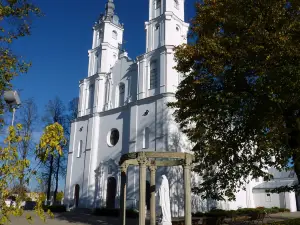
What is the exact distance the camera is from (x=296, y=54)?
1133 cm

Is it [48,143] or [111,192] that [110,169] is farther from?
[48,143]

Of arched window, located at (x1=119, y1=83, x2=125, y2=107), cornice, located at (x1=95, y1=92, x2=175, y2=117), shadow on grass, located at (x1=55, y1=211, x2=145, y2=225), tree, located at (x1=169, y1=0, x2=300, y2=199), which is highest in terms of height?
arched window, located at (x1=119, y1=83, x2=125, y2=107)

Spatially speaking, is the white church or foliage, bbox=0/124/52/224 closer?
foliage, bbox=0/124/52/224

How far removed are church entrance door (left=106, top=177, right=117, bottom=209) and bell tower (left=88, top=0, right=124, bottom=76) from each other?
1208 centimetres

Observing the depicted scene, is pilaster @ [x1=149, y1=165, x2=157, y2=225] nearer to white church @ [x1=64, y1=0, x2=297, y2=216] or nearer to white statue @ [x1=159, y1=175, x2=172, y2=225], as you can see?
white statue @ [x1=159, y1=175, x2=172, y2=225]

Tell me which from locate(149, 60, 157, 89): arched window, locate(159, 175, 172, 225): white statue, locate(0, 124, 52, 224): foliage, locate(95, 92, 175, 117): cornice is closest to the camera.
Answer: locate(0, 124, 52, 224): foliage

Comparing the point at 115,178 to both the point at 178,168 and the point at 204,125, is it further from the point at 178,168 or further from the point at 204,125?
the point at 204,125

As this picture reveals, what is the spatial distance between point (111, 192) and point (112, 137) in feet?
17.5

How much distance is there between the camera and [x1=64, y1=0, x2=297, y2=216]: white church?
25.1m

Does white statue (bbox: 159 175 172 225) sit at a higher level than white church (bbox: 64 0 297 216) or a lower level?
lower

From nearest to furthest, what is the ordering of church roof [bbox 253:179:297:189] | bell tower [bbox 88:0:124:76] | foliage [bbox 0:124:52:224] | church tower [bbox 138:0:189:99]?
foliage [bbox 0:124:52:224] → church tower [bbox 138:0:189:99] → church roof [bbox 253:179:297:189] → bell tower [bbox 88:0:124:76]

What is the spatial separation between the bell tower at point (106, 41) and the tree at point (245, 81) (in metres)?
19.9

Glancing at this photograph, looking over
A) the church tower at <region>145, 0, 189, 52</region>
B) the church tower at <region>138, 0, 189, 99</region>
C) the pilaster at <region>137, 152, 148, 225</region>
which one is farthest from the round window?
the pilaster at <region>137, 152, 148, 225</region>

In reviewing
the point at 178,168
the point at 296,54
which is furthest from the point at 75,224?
the point at 296,54
